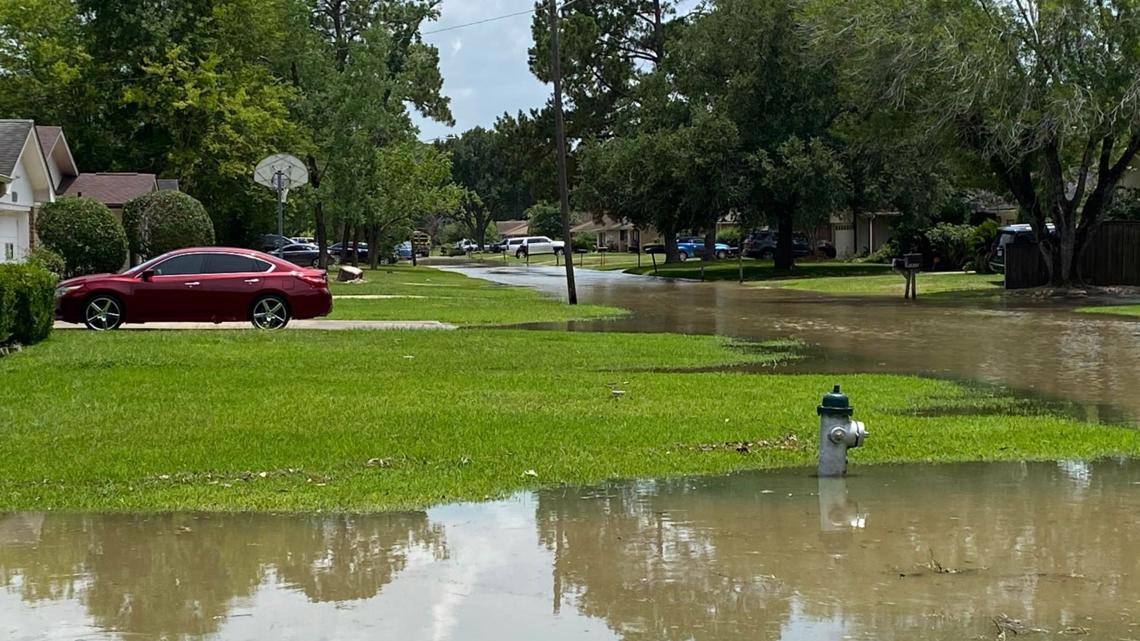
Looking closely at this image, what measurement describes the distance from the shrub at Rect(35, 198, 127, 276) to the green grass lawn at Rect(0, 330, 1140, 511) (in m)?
20.7

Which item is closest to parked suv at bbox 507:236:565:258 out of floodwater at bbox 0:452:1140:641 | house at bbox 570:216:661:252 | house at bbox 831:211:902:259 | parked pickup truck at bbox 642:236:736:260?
house at bbox 570:216:661:252

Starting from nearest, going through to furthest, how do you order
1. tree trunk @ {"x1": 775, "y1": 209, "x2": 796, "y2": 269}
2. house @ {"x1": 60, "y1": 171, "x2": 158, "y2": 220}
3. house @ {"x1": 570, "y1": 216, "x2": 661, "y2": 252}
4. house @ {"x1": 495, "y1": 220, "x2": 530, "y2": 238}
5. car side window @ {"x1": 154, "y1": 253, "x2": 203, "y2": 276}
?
car side window @ {"x1": 154, "y1": 253, "x2": 203, "y2": 276}, house @ {"x1": 60, "y1": 171, "x2": 158, "y2": 220}, tree trunk @ {"x1": 775, "y1": 209, "x2": 796, "y2": 269}, house @ {"x1": 570, "y1": 216, "x2": 661, "y2": 252}, house @ {"x1": 495, "y1": 220, "x2": 530, "y2": 238}

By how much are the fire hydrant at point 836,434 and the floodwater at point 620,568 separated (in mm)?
257

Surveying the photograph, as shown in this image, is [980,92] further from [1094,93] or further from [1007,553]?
[1007,553]

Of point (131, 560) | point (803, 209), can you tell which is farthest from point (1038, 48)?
point (131, 560)

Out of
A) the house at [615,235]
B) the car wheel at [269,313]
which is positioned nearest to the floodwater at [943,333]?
the car wheel at [269,313]

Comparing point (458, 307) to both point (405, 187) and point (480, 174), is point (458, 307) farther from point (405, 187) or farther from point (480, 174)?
point (480, 174)

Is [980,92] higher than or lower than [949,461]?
higher

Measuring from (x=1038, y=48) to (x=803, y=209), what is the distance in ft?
65.0

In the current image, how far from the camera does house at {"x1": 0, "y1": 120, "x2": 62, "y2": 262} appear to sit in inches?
1384

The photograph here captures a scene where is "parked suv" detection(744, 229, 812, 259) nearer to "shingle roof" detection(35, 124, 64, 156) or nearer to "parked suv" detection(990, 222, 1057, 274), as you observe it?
"parked suv" detection(990, 222, 1057, 274)

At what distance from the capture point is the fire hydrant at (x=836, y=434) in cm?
861

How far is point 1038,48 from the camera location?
33.3m

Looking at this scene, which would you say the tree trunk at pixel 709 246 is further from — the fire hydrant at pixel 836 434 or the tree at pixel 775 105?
the fire hydrant at pixel 836 434
